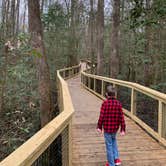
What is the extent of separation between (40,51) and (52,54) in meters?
13.0

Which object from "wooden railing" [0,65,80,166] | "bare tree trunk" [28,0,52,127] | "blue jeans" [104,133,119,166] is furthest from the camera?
"bare tree trunk" [28,0,52,127]

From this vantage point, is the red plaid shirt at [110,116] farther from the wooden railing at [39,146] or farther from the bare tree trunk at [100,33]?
the bare tree trunk at [100,33]

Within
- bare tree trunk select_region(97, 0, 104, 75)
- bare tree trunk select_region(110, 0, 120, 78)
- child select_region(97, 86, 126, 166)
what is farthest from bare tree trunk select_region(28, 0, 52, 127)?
bare tree trunk select_region(97, 0, 104, 75)

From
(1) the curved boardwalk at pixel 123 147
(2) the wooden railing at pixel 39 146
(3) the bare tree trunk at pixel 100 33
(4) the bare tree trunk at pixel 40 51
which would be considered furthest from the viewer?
(3) the bare tree trunk at pixel 100 33

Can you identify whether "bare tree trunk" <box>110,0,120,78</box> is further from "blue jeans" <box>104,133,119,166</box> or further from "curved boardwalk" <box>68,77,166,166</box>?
"blue jeans" <box>104,133,119,166</box>

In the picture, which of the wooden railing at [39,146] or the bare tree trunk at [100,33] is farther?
the bare tree trunk at [100,33]

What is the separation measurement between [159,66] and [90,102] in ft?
21.2

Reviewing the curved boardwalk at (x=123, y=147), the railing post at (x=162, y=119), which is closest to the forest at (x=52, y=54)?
the curved boardwalk at (x=123, y=147)

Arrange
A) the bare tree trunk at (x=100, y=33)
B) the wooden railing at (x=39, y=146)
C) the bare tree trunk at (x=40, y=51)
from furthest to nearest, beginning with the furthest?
the bare tree trunk at (x=100, y=33), the bare tree trunk at (x=40, y=51), the wooden railing at (x=39, y=146)

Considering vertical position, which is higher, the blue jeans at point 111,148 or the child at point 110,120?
the child at point 110,120

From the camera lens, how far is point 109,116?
5059mm

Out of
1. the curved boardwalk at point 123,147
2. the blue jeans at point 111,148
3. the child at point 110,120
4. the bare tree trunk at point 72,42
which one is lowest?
the curved boardwalk at point 123,147

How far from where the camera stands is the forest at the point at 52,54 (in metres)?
9.66

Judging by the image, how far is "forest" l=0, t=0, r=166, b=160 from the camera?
31.7 ft
